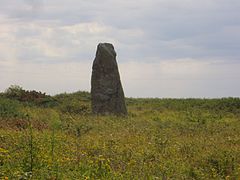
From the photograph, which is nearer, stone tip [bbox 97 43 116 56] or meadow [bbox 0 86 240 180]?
meadow [bbox 0 86 240 180]

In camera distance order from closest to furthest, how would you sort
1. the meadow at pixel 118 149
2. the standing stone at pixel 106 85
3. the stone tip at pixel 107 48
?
1. the meadow at pixel 118 149
2. the standing stone at pixel 106 85
3. the stone tip at pixel 107 48

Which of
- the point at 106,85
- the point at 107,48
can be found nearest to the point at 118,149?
the point at 106,85

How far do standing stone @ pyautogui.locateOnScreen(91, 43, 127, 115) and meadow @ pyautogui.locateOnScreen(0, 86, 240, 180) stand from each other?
253cm

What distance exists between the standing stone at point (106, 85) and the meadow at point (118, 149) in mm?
2535

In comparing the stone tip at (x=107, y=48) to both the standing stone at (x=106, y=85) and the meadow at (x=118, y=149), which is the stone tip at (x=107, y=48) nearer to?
the standing stone at (x=106, y=85)

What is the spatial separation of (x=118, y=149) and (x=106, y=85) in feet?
41.7

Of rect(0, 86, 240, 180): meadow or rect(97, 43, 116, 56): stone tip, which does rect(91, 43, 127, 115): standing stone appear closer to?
rect(97, 43, 116, 56): stone tip

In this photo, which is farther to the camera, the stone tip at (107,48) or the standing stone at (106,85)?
the stone tip at (107,48)

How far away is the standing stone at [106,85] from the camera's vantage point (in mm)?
24109

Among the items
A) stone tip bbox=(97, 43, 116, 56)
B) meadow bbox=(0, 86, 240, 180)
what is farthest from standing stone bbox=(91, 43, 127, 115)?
meadow bbox=(0, 86, 240, 180)

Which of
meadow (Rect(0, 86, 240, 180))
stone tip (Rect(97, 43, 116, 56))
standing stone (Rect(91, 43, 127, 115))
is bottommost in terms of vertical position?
meadow (Rect(0, 86, 240, 180))

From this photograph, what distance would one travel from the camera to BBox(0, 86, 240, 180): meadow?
26.8 ft

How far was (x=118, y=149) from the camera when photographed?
11.8m

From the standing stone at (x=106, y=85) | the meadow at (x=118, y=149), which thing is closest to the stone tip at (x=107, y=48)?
the standing stone at (x=106, y=85)
